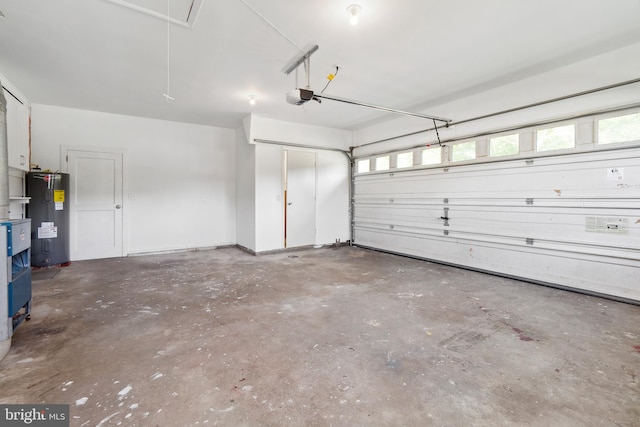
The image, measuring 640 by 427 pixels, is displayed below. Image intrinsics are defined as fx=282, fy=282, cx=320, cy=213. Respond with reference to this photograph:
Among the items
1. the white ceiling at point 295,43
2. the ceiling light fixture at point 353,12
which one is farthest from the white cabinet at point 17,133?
the ceiling light fixture at point 353,12

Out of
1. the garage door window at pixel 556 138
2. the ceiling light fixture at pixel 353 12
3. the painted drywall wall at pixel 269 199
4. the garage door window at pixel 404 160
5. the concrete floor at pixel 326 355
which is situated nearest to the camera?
the concrete floor at pixel 326 355

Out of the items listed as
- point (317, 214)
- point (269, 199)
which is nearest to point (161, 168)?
point (269, 199)

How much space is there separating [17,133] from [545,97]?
765 cm

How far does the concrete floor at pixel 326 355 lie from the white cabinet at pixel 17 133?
1927 millimetres

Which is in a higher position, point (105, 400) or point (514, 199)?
point (514, 199)

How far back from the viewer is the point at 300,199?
255 inches

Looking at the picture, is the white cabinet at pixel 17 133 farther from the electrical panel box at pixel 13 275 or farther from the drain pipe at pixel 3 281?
the electrical panel box at pixel 13 275

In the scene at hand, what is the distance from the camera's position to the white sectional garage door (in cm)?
334

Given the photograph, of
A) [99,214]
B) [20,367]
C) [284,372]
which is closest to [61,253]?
[99,214]

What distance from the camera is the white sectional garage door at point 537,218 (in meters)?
3.34

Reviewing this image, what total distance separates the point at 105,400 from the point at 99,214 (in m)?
5.01

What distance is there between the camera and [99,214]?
551 centimetres

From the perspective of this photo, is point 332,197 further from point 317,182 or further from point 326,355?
point 326,355

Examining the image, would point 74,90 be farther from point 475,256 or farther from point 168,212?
point 475,256
